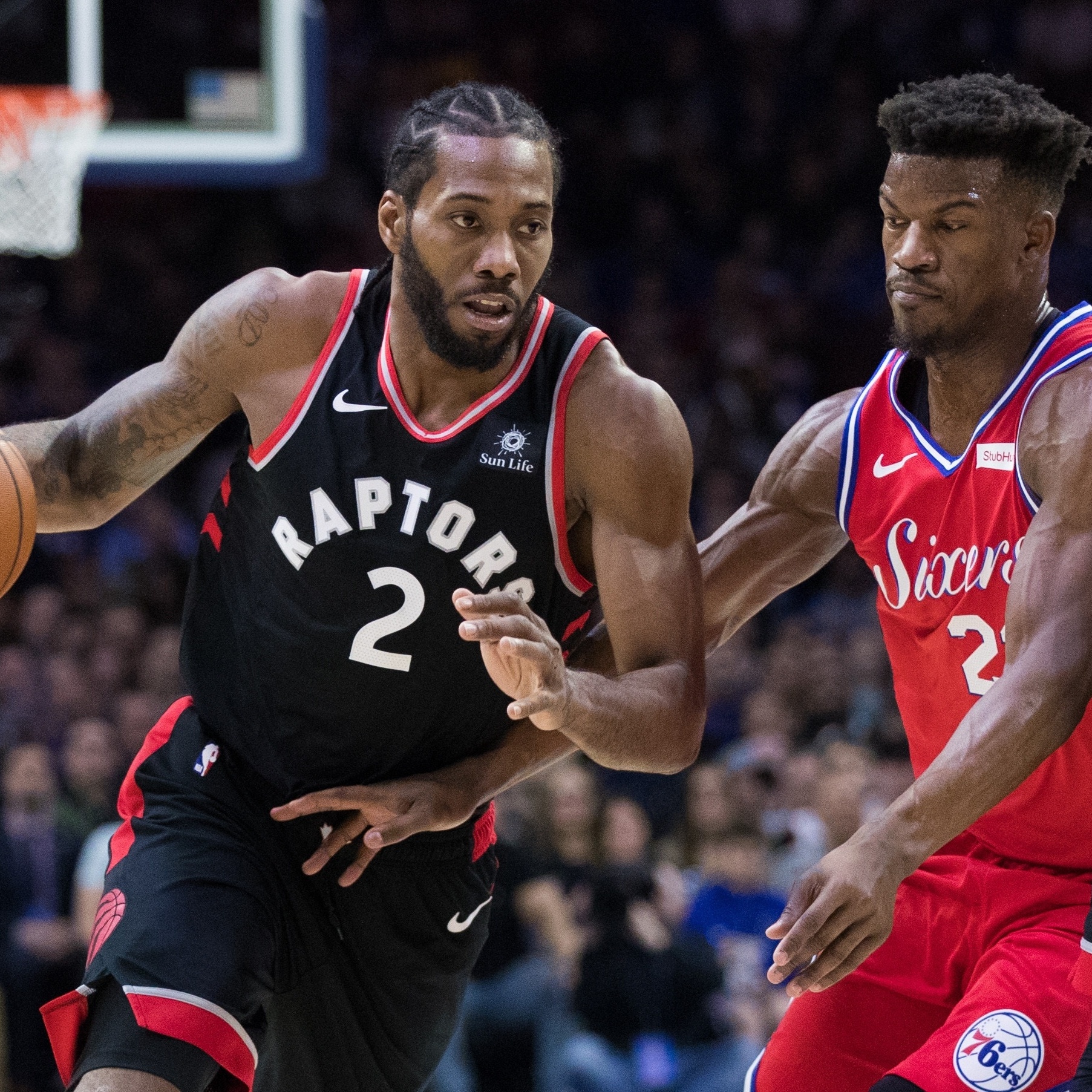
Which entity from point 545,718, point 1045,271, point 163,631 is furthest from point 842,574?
point 545,718

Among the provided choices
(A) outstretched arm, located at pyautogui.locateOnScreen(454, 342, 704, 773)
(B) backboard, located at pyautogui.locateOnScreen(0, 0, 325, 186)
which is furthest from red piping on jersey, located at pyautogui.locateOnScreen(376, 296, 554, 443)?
(B) backboard, located at pyautogui.locateOnScreen(0, 0, 325, 186)

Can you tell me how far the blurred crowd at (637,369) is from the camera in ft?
22.6

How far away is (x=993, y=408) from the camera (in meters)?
3.43

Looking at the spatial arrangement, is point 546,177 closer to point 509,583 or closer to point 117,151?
point 509,583

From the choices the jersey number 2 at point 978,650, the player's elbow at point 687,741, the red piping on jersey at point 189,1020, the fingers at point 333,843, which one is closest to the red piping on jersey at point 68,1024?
the red piping on jersey at point 189,1020

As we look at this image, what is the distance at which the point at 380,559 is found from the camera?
355 centimetres

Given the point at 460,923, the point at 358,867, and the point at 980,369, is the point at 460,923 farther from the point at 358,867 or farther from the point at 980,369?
the point at 980,369

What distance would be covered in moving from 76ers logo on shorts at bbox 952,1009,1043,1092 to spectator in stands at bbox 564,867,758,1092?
3.80m

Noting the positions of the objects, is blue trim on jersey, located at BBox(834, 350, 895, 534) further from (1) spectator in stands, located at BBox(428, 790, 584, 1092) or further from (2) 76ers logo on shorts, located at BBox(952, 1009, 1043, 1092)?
(1) spectator in stands, located at BBox(428, 790, 584, 1092)

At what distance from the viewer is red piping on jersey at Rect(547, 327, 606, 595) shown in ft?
11.6

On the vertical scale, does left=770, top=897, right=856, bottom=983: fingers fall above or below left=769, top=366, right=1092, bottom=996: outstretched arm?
below

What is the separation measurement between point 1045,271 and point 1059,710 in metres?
1.04

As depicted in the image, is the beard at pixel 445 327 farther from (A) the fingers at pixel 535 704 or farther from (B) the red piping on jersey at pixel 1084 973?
(B) the red piping on jersey at pixel 1084 973

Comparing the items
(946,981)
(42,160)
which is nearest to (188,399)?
(946,981)
